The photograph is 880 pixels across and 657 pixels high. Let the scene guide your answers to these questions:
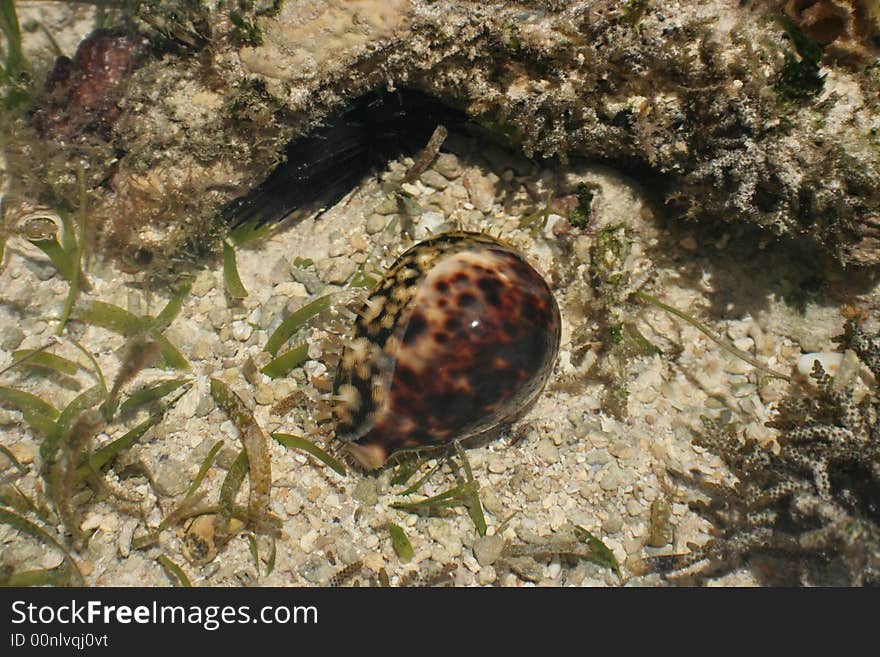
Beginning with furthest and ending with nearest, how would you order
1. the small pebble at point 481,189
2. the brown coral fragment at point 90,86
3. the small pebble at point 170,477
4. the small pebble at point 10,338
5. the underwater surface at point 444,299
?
the small pebble at point 481,189 → the brown coral fragment at point 90,86 → the small pebble at point 10,338 → the small pebble at point 170,477 → the underwater surface at point 444,299

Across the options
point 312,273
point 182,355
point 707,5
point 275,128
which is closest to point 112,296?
point 182,355

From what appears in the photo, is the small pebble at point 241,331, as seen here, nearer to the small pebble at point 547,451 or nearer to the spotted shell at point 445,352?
the spotted shell at point 445,352

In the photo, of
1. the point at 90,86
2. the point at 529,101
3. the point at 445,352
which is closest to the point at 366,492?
the point at 445,352

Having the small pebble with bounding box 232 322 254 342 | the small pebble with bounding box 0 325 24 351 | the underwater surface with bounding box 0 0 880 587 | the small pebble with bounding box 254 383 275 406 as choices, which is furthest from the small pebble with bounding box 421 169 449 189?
the small pebble with bounding box 0 325 24 351

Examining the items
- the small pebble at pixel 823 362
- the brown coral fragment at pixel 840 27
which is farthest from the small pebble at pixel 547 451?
the brown coral fragment at pixel 840 27

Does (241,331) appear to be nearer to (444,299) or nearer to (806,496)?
(444,299)

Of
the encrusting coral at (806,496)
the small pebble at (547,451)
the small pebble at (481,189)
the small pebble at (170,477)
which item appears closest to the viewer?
the encrusting coral at (806,496)

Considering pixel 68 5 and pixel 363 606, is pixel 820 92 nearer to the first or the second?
pixel 363 606
